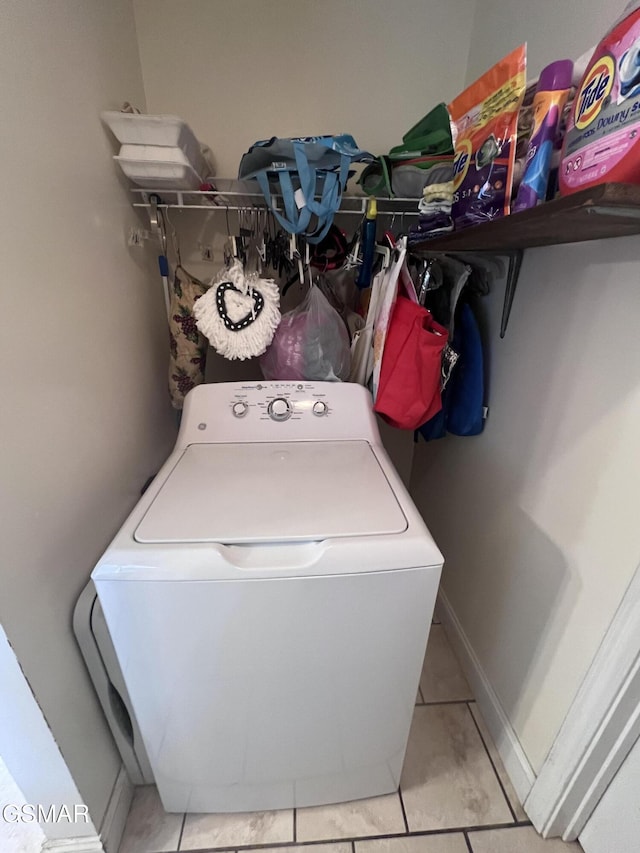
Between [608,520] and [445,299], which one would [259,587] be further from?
[445,299]

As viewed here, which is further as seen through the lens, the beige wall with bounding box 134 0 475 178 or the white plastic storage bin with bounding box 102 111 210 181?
the beige wall with bounding box 134 0 475 178

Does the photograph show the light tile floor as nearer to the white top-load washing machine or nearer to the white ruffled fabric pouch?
the white top-load washing machine

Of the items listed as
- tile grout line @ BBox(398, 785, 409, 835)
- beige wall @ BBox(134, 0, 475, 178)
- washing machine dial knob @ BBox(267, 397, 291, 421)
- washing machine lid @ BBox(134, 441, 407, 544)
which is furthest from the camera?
beige wall @ BBox(134, 0, 475, 178)

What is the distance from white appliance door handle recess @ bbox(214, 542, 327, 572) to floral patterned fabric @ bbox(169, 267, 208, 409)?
0.78m

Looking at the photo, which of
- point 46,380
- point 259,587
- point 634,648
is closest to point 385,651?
point 259,587

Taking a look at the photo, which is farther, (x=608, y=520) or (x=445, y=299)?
(x=445, y=299)

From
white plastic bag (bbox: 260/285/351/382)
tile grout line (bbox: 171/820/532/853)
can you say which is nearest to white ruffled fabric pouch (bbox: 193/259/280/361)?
white plastic bag (bbox: 260/285/351/382)

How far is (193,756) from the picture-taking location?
97 cm

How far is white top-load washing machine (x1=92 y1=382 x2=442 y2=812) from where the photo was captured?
2.47ft

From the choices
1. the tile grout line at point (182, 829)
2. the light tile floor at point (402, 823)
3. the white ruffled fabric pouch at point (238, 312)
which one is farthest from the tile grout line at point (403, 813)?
the white ruffled fabric pouch at point (238, 312)

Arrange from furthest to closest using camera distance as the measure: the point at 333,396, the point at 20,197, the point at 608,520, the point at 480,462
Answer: the point at 480,462 < the point at 333,396 < the point at 608,520 < the point at 20,197

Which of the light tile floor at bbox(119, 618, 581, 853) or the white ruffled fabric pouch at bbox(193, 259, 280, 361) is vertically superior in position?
the white ruffled fabric pouch at bbox(193, 259, 280, 361)

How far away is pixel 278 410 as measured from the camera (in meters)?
1.19

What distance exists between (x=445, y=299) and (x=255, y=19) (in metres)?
1.07
